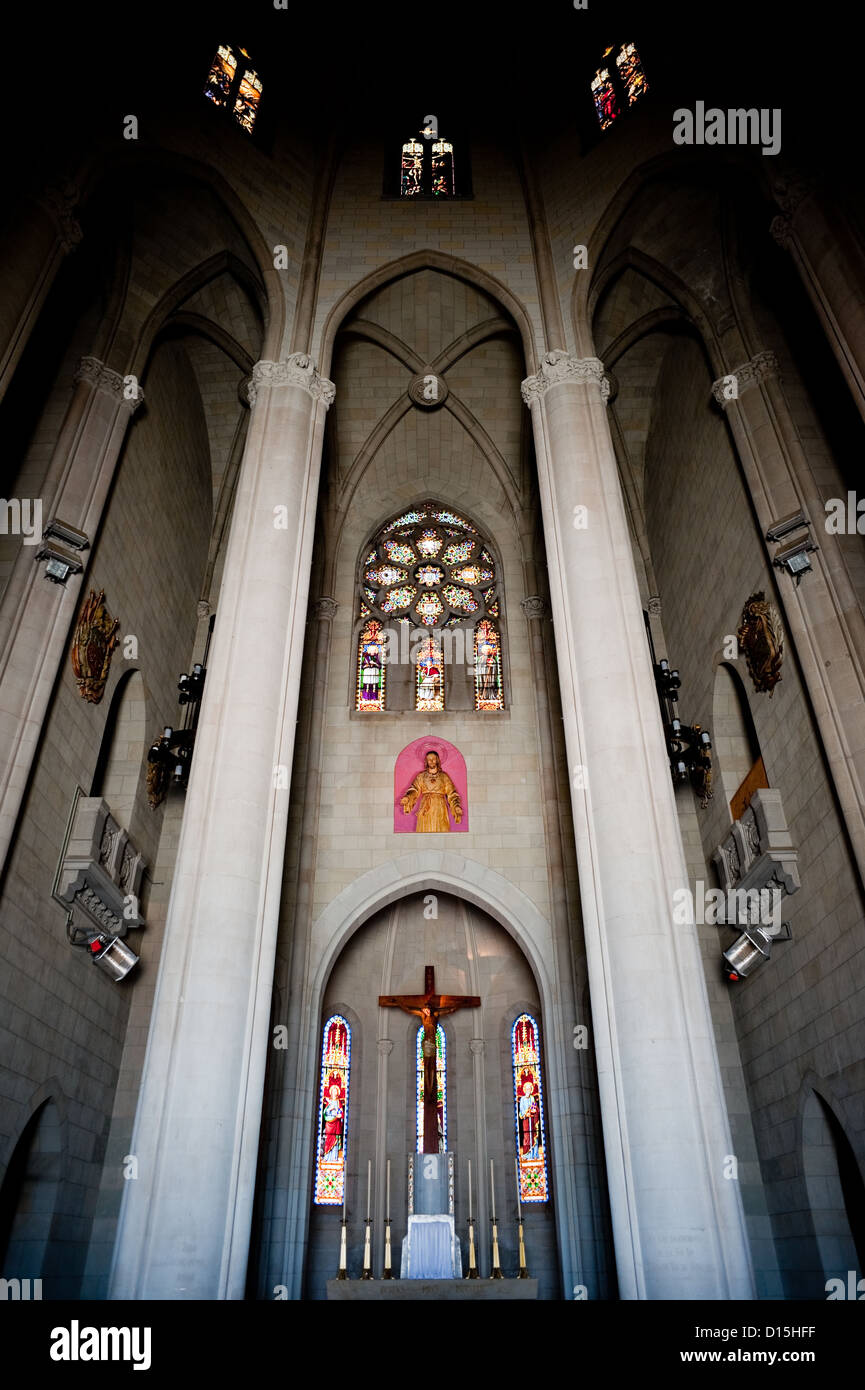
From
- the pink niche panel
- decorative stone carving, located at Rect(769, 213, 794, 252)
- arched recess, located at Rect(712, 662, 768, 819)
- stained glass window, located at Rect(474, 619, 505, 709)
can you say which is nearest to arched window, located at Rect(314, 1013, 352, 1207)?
the pink niche panel

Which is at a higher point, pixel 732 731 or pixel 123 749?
pixel 732 731

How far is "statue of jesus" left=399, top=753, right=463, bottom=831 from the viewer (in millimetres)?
13477

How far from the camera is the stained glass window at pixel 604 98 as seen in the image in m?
12.9

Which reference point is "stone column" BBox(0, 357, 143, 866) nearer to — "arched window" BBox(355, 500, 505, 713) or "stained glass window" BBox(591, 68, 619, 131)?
"arched window" BBox(355, 500, 505, 713)

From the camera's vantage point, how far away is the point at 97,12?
10.1m

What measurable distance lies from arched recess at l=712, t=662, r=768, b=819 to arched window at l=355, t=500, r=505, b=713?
3800 millimetres

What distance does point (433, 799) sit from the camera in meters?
13.6

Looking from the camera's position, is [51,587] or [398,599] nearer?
[51,587]

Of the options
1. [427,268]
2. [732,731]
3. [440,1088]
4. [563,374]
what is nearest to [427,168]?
[427,268]

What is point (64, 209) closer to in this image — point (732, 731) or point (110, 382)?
point (110, 382)

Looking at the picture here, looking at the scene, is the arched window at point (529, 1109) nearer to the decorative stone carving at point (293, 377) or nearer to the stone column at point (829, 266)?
the decorative stone carving at point (293, 377)

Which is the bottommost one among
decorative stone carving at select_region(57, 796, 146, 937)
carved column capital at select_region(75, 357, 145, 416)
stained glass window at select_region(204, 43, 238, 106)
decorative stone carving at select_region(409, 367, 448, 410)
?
decorative stone carving at select_region(57, 796, 146, 937)

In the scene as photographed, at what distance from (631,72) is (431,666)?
29.6 ft
